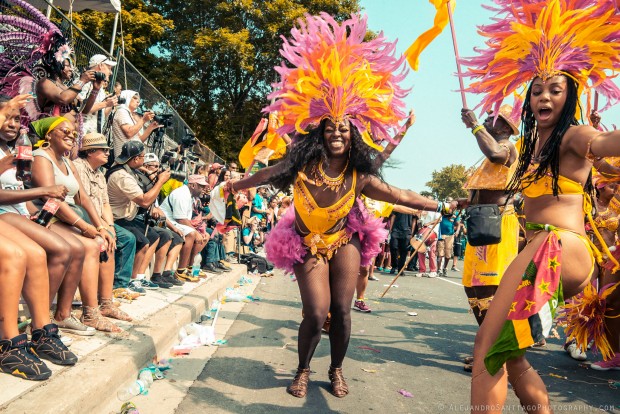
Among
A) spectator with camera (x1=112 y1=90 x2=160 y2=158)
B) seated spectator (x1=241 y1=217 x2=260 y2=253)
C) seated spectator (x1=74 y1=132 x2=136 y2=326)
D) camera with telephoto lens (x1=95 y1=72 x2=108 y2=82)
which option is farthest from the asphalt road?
seated spectator (x1=241 y1=217 x2=260 y2=253)

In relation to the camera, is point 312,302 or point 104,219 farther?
point 104,219

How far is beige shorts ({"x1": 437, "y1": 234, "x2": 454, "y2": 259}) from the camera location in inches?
603

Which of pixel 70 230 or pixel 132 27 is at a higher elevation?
pixel 132 27

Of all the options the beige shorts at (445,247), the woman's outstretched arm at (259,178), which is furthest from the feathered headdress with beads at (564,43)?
the beige shorts at (445,247)

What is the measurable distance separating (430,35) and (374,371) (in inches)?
116

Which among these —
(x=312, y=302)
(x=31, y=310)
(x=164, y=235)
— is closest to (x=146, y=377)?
(x=31, y=310)

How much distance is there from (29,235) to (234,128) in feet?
75.7

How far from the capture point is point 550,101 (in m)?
2.83

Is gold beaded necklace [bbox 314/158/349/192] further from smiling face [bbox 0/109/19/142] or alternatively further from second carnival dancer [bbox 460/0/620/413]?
smiling face [bbox 0/109/19/142]

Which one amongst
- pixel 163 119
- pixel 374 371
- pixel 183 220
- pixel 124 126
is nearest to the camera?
pixel 374 371

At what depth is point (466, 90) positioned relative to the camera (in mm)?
3684

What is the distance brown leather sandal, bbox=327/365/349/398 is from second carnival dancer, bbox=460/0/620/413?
1498 millimetres

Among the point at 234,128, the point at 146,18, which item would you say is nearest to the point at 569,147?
the point at 146,18

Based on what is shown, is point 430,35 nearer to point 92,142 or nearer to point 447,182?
point 92,142
